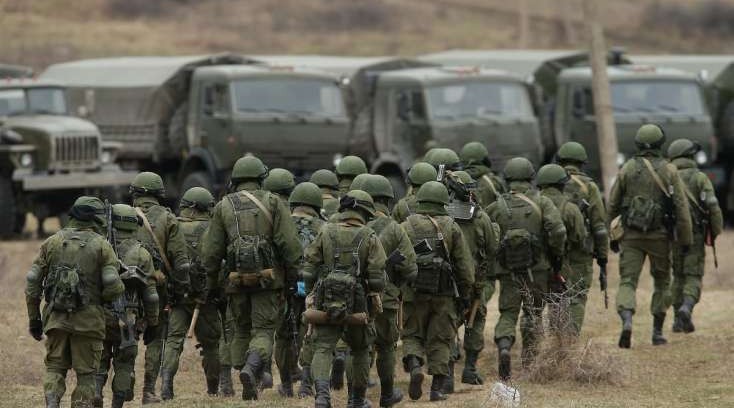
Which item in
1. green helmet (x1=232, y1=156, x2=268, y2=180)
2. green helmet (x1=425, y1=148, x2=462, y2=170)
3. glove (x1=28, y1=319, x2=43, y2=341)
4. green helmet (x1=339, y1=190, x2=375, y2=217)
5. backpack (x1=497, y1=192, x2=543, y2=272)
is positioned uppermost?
green helmet (x1=232, y1=156, x2=268, y2=180)

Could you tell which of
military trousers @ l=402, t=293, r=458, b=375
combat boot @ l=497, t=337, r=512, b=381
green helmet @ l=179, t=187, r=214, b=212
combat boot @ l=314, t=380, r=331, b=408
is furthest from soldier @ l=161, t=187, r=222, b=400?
combat boot @ l=497, t=337, r=512, b=381

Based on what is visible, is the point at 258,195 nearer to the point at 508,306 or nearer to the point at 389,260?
the point at 389,260

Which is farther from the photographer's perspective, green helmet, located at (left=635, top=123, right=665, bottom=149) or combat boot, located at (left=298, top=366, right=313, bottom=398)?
A: green helmet, located at (left=635, top=123, right=665, bottom=149)

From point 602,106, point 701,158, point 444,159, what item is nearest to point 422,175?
point 444,159

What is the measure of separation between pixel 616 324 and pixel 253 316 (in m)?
5.85

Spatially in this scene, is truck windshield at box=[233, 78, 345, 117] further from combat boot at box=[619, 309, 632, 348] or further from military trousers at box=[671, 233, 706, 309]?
combat boot at box=[619, 309, 632, 348]

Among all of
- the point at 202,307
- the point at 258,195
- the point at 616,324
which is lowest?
the point at 616,324

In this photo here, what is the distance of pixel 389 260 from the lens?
1095 centimetres

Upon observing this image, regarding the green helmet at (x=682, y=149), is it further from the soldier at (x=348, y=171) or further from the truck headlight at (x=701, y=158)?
the truck headlight at (x=701, y=158)

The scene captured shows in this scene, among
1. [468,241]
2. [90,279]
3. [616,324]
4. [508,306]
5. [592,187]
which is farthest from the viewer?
[616,324]

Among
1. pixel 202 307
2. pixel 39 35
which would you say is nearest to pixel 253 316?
pixel 202 307

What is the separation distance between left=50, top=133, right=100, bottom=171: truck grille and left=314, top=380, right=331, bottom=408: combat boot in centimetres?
1295

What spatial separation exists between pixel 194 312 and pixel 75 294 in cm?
198

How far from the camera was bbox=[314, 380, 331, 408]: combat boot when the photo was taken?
10648 mm
